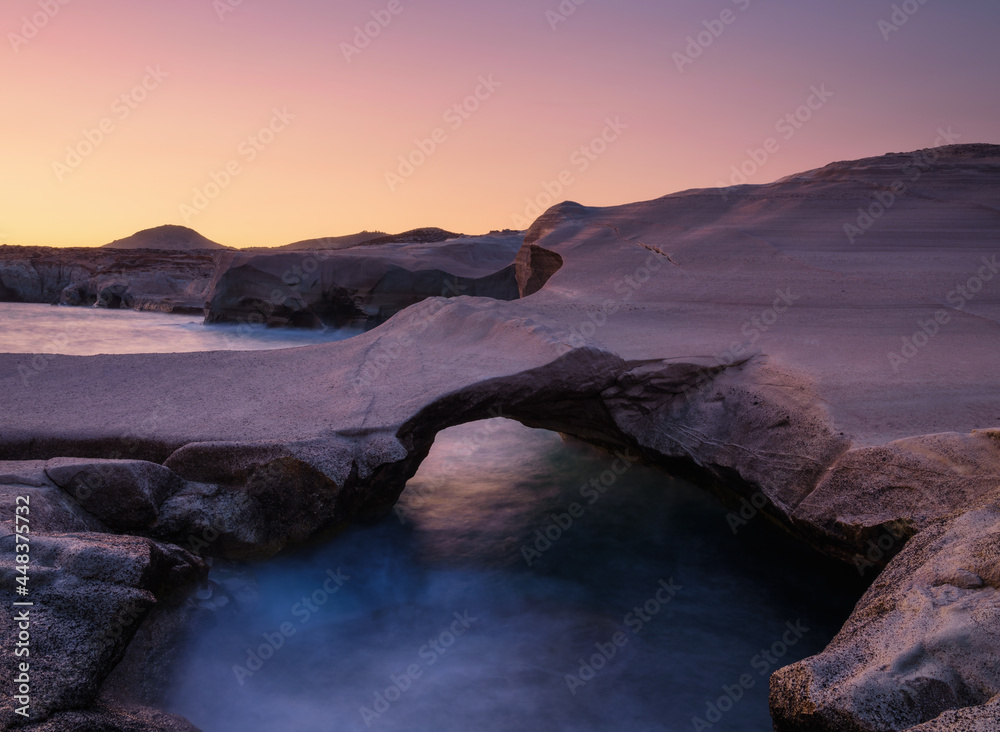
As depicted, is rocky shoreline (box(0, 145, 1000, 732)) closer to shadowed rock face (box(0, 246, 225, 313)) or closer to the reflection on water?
the reflection on water

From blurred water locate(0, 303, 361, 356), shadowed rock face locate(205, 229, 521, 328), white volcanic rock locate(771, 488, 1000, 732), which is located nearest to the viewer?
white volcanic rock locate(771, 488, 1000, 732)

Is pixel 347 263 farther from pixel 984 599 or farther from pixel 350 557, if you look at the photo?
pixel 984 599

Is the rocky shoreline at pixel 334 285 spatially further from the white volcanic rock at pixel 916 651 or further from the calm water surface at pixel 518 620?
the white volcanic rock at pixel 916 651

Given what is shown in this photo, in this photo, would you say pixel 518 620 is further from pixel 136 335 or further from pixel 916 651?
pixel 136 335

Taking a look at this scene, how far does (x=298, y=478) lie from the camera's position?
350 cm

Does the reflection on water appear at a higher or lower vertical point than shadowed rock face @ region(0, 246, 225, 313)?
lower

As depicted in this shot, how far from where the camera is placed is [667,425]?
4.43 meters

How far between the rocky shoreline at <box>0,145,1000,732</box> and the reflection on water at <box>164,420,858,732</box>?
361mm

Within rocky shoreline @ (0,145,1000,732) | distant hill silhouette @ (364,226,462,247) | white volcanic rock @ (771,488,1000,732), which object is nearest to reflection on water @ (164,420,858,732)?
rocky shoreline @ (0,145,1000,732)

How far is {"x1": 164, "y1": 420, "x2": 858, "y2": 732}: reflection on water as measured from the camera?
10.1 feet

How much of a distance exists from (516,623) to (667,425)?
1640mm

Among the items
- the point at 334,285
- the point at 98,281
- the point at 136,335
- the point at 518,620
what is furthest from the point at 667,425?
the point at 98,281

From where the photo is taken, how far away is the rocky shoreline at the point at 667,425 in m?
2.13

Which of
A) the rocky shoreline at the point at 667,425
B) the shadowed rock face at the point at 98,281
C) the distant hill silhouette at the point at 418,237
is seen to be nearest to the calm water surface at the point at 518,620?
the rocky shoreline at the point at 667,425
